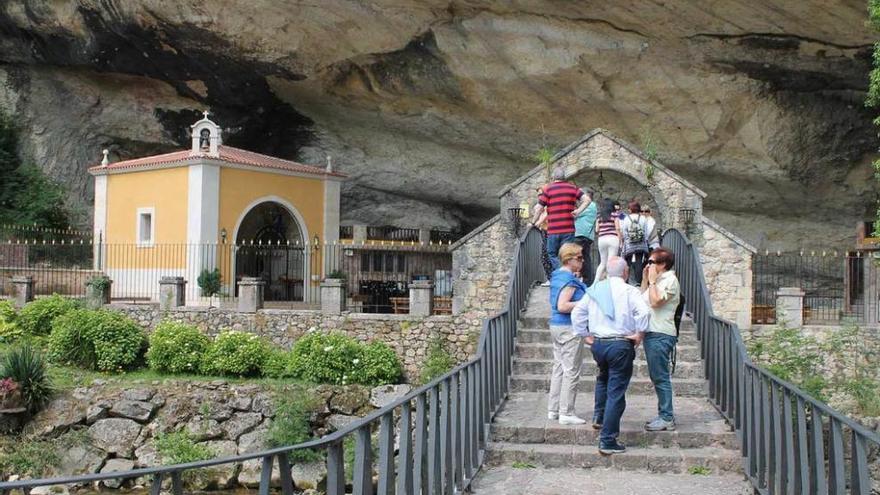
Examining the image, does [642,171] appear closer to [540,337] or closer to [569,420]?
[540,337]

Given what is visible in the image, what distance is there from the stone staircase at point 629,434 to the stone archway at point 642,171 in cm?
845

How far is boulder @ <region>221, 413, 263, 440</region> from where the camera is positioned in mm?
15195

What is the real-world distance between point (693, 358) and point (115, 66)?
18180mm

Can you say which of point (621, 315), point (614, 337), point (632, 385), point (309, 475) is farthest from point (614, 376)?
point (309, 475)

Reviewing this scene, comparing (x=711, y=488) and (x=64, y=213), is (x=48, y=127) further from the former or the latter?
(x=711, y=488)

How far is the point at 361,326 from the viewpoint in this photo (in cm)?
1716

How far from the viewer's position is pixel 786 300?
15.3 m

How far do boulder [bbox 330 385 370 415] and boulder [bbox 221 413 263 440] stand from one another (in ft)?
4.63

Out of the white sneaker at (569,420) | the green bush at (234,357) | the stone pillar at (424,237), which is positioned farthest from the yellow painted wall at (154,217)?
the white sneaker at (569,420)

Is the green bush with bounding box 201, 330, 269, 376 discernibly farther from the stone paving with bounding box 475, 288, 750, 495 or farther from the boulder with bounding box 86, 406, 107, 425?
the stone paving with bounding box 475, 288, 750, 495

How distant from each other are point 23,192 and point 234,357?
1031 cm

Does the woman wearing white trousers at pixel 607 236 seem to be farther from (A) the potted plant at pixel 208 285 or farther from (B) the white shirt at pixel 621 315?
(A) the potted plant at pixel 208 285

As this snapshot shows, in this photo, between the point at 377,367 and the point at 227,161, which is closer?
the point at 377,367

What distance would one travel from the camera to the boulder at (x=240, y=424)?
1520 centimetres
